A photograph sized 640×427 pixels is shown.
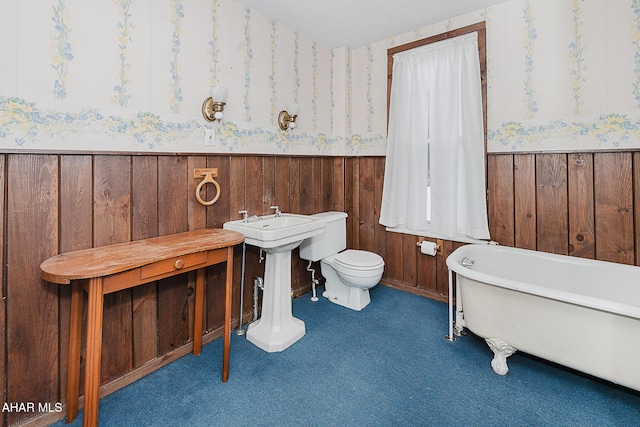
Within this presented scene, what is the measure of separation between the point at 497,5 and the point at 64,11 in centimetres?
278

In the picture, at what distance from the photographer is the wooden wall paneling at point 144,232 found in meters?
1.81

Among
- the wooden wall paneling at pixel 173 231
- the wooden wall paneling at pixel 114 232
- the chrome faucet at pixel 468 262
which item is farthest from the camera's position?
the chrome faucet at pixel 468 262

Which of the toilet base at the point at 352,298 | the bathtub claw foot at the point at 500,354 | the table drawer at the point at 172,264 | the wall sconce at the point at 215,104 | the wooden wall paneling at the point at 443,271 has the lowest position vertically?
the bathtub claw foot at the point at 500,354


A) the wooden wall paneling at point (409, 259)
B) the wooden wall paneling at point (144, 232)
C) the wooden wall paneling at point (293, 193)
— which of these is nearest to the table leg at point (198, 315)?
the wooden wall paneling at point (144, 232)

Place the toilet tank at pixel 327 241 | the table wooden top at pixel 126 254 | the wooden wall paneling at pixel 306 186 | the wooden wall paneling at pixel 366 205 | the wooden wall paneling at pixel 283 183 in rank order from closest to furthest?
the table wooden top at pixel 126 254 < the wooden wall paneling at pixel 283 183 < the toilet tank at pixel 327 241 < the wooden wall paneling at pixel 306 186 < the wooden wall paneling at pixel 366 205

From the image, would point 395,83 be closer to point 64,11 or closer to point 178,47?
point 178,47

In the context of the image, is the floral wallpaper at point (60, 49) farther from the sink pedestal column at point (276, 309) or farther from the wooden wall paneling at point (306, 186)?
the wooden wall paneling at point (306, 186)

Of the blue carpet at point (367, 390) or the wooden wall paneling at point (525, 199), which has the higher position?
the wooden wall paneling at point (525, 199)

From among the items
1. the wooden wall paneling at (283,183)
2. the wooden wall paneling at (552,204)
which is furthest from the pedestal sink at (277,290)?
the wooden wall paneling at (552,204)

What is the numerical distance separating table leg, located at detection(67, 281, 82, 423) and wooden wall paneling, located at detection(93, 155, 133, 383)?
0.18 m

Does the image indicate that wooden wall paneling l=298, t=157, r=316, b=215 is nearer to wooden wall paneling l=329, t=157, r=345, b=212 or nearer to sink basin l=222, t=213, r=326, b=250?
wooden wall paneling l=329, t=157, r=345, b=212

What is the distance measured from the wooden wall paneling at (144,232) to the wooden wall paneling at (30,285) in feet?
1.18

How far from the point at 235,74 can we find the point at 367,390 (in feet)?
7.29

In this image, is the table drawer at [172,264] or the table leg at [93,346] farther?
the table drawer at [172,264]
